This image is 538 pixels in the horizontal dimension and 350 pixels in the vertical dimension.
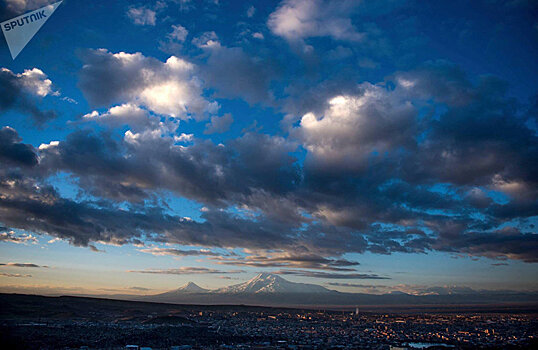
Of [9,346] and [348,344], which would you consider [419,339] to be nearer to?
[348,344]

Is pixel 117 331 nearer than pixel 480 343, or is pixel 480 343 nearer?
pixel 480 343

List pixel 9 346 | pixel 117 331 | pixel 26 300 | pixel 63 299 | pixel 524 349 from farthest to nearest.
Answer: pixel 63 299 → pixel 26 300 → pixel 117 331 → pixel 524 349 → pixel 9 346

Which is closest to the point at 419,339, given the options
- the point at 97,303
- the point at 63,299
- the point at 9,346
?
the point at 9,346

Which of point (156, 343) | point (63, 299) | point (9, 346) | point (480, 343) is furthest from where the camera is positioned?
point (63, 299)

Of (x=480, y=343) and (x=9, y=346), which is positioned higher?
(x=9, y=346)

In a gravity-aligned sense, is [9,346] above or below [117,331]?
above

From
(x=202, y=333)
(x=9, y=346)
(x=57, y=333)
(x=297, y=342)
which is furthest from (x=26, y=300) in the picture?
(x=297, y=342)

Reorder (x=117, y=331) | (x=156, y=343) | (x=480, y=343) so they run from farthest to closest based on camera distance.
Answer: (x=117, y=331), (x=480, y=343), (x=156, y=343)

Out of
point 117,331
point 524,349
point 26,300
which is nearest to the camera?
point 524,349

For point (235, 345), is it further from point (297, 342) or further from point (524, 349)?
point (524, 349)

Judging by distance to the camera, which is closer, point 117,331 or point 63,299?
point 117,331
